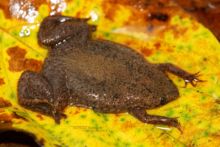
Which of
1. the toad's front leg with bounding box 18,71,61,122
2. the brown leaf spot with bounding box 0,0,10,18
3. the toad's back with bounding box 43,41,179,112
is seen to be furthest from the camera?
the brown leaf spot with bounding box 0,0,10,18

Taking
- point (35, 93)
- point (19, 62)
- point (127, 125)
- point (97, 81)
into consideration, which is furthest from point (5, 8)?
point (127, 125)

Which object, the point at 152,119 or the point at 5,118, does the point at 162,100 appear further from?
the point at 5,118

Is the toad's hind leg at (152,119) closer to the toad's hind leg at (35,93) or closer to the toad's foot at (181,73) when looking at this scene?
the toad's foot at (181,73)

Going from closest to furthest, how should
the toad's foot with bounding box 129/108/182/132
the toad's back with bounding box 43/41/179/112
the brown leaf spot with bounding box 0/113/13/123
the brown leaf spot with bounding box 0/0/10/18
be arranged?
the brown leaf spot with bounding box 0/113/13/123 → the toad's foot with bounding box 129/108/182/132 → the toad's back with bounding box 43/41/179/112 → the brown leaf spot with bounding box 0/0/10/18

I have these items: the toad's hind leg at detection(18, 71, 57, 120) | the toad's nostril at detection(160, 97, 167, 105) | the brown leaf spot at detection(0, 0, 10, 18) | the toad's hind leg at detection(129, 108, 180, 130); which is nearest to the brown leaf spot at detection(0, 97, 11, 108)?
the toad's hind leg at detection(18, 71, 57, 120)

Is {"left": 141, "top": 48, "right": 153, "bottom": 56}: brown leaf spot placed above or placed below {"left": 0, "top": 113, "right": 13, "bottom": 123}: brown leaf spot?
above

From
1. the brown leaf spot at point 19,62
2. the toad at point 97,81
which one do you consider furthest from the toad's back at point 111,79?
the brown leaf spot at point 19,62

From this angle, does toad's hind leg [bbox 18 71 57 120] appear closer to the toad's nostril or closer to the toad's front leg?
the toad's front leg
